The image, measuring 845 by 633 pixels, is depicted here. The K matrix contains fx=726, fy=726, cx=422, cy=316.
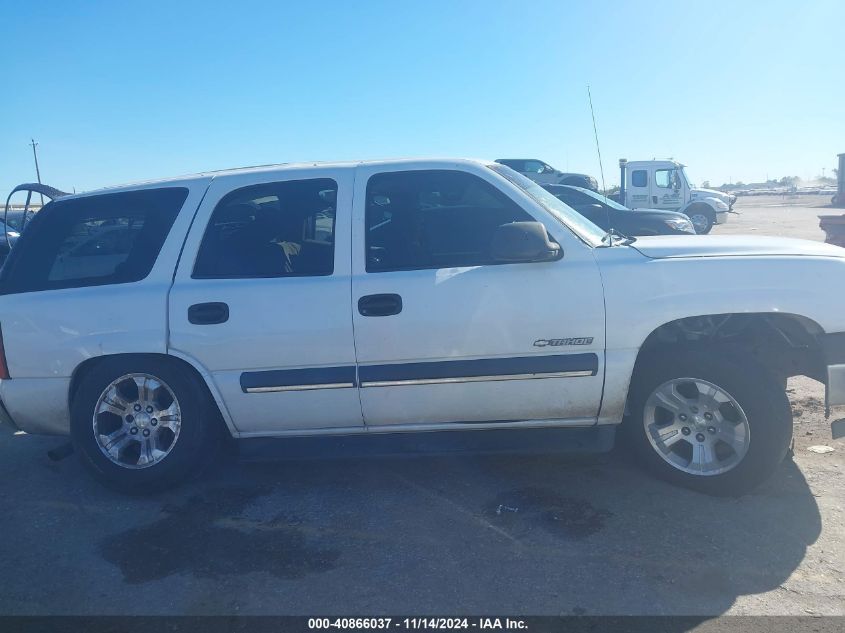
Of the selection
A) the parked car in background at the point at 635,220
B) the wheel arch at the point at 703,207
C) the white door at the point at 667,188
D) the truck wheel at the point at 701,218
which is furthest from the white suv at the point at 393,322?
the wheel arch at the point at 703,207

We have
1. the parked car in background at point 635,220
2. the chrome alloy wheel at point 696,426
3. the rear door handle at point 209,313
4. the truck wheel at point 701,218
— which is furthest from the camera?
the truck wheel at point 701,218

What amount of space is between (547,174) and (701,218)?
6.07 meters

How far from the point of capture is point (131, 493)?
435 centimetres

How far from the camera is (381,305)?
13.0 feet

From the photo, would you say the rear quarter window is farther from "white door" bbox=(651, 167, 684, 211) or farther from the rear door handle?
"white door" bbox=(651, 167, 684, 211)

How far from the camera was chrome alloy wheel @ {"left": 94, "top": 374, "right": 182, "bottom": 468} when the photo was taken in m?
→ 4.26

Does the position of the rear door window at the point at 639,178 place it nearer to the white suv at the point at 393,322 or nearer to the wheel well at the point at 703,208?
the wheel well at the point at 703,208

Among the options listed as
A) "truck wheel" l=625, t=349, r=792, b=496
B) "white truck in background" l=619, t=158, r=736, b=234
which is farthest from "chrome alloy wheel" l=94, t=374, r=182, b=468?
"white truck in background" l=619, t=158, r=736, b=234

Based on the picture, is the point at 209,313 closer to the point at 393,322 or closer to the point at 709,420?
the point at 393,322

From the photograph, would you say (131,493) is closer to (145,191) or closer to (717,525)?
(145,191)

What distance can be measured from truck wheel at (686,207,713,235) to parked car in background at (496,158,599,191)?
387 centimetres

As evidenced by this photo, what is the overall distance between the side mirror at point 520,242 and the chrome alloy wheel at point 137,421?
2.07m

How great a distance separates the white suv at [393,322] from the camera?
12.8 feet

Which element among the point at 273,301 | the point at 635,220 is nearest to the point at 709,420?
the point at 273,301
